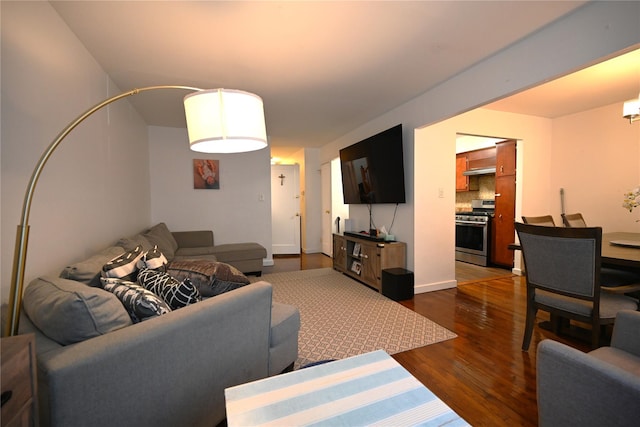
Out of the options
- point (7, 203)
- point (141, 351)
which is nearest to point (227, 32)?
point (7, 203)

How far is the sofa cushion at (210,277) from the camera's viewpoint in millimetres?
1481

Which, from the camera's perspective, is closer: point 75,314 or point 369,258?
point 75,314

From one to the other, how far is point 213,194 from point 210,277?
137 inches

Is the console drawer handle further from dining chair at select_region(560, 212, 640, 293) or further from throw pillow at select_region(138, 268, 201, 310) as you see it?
dining chair at select_region(560, 212, 640, 293)

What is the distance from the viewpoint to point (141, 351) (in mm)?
918

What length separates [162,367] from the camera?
0.97 m

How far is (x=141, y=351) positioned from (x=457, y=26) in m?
2.52

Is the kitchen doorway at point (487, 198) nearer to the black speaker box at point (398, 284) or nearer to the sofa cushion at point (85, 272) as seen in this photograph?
the black speaker box at point (398, 284)

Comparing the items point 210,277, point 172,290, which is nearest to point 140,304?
point 172,290

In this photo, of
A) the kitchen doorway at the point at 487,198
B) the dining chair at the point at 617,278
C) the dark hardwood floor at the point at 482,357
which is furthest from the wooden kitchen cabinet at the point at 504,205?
the dining chair at the point at 617,278

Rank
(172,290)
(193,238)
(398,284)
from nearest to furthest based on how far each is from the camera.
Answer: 1. (172,290)
2. (398,284)
3. (193,238)

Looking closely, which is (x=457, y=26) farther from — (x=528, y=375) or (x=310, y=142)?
(x=310, y=142)

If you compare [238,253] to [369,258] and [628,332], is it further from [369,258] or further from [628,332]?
[628,332]

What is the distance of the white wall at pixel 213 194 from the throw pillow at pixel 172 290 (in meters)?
3.37
